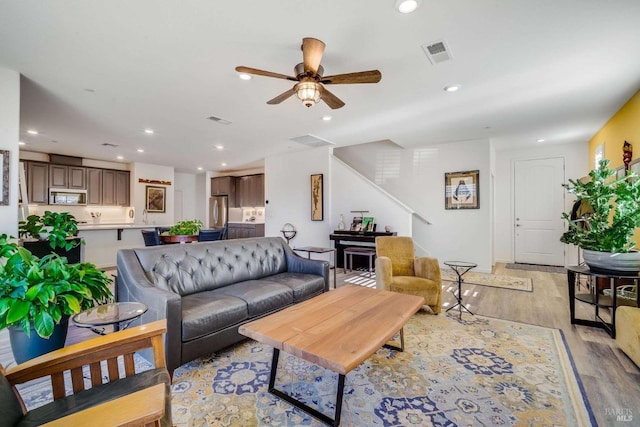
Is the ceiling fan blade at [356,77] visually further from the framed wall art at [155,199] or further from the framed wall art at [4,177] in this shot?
the framed wall art at [155,199]

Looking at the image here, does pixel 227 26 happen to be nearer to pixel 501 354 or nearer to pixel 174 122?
pixel 174 122

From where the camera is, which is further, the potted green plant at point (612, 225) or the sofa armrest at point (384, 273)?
the sofa armrest at point (384, 273)

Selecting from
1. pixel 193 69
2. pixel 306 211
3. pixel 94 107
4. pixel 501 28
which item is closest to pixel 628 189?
pixel 501 28

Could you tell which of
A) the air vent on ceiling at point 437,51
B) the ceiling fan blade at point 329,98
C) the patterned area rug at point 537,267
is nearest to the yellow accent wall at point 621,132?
the patterned area rug at point 537,267

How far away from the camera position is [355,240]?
19.2ft

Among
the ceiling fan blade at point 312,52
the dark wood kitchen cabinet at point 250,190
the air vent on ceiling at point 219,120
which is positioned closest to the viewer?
the ceiling fan blade at point 312,52

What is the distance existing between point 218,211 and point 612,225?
9.25m

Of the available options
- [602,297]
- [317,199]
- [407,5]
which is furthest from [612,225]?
[317,199]

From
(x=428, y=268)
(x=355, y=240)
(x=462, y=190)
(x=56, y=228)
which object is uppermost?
(x=462, y=190)

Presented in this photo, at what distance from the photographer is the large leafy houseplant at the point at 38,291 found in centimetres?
150

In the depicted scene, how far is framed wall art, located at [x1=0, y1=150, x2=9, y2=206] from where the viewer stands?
9.12 feet

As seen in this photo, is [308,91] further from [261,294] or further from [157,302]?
[157,302]

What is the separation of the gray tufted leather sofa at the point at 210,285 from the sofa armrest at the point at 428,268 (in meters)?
1.15

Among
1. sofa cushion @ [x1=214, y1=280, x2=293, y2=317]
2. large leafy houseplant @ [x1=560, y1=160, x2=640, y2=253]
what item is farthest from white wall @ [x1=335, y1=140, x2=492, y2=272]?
sofa cushion @ [x1=214, y1=280, x2=293, y2=317]
